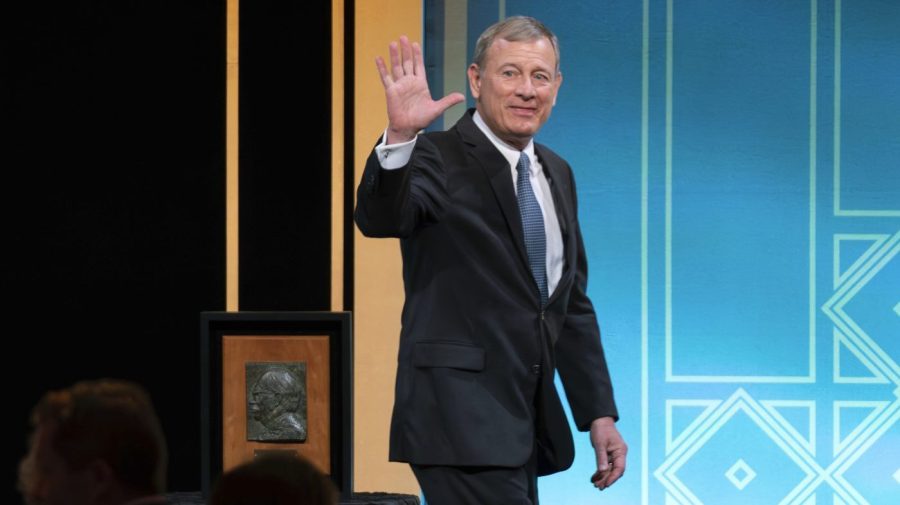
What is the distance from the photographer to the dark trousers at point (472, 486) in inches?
91.5

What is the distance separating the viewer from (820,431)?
12.6 ft

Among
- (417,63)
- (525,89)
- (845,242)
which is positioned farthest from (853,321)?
(417,63)

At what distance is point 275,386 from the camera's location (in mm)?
2922

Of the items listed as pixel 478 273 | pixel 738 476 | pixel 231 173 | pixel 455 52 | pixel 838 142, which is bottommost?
pixel 738 476

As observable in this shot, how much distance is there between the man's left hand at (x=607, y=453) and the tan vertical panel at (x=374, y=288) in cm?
129

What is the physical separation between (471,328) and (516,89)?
0.42 metres

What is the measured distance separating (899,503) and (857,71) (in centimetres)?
116

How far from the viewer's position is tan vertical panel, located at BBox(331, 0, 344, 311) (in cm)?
377

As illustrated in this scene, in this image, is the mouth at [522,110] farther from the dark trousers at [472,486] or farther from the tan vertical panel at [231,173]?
the tan vertical panel at [231,173]

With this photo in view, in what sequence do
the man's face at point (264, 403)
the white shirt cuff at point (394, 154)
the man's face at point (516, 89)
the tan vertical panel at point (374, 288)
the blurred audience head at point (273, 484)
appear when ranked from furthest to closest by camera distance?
the tan vertical panel at point (374, 288)
the man's face at point (264, 403)
the man's face at point (516, 89)
the white shirt cuff at point (394, 154)
the blurred audience head at point (273, 484)

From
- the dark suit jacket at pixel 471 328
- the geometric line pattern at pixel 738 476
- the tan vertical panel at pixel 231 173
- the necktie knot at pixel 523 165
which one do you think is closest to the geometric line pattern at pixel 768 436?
the geometric line pattern at pixel 738 476

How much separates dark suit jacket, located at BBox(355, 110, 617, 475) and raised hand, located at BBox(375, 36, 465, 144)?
0.09 meters

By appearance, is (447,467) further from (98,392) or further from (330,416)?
(98,392)

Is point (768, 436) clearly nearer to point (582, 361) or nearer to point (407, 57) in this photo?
point (582, 361)
